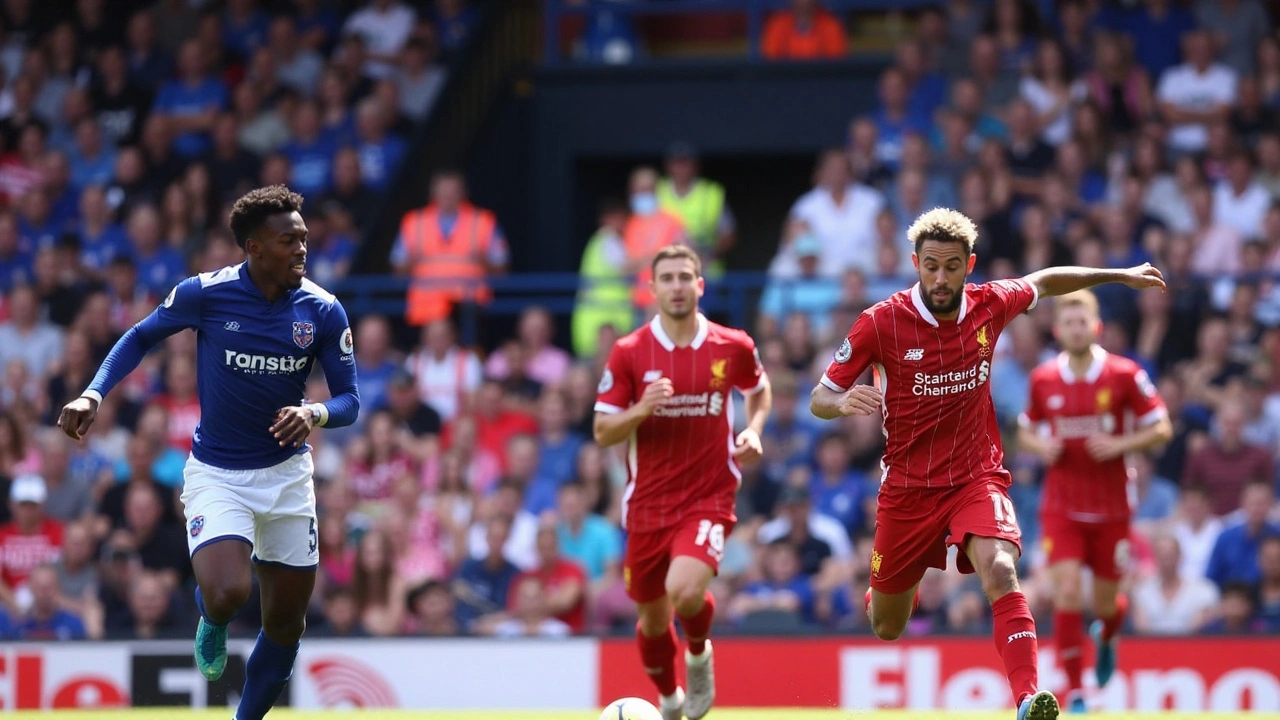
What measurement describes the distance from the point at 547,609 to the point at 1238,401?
213 inches

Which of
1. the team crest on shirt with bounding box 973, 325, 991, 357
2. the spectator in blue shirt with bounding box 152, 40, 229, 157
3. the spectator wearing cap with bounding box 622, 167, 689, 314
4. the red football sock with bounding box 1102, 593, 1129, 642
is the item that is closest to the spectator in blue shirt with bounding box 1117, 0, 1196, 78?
the spectator wearing cap with bounding box 622, 167, 689, 314

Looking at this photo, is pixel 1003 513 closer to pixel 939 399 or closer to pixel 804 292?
pixel 939 399

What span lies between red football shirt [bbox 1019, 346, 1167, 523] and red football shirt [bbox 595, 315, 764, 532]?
8.97ft

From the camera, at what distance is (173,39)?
19.7 meters

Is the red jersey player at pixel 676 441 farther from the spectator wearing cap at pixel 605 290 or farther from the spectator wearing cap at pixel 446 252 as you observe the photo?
the spectator wearing cap at pixel 446 252

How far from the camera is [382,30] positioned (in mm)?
19031

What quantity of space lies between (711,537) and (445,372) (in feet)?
21.5

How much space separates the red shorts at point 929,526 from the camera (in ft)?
27.0

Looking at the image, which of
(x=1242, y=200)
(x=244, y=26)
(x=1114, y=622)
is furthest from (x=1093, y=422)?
(x=244, y=26)

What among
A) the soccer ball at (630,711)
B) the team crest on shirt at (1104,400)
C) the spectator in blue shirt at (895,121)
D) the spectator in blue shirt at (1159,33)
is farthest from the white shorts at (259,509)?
the spectator in blue shirt at (1159,33)

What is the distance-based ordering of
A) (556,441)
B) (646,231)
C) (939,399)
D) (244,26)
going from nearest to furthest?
(939,399), (556,441), (646,231), (244,26)

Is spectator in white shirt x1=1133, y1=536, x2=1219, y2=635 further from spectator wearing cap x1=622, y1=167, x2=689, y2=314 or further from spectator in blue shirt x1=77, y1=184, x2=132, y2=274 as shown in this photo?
spectator in blue shirt x1=77, y1=184, x2=132, y2=274

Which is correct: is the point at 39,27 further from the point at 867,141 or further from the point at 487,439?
the point at 867,141

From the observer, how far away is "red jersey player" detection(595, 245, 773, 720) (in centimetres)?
982
